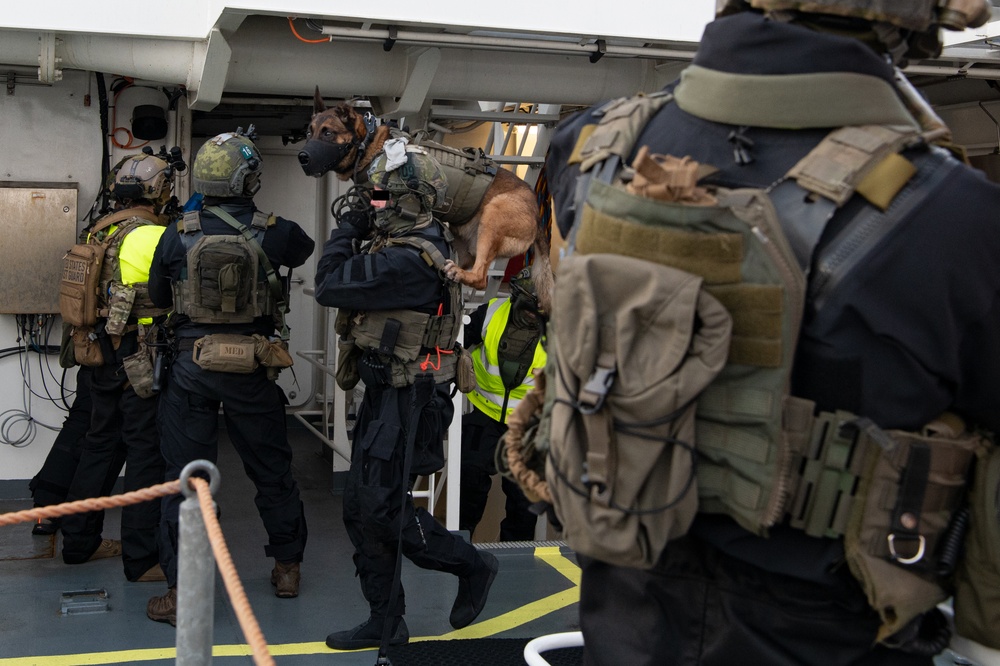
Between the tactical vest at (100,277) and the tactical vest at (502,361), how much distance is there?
1.91 meters

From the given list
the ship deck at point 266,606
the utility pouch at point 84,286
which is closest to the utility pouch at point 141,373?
the utility pouch at point 84,286

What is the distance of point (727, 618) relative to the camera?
1.92 m

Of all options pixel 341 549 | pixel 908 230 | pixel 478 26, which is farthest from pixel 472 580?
pixel 908 230

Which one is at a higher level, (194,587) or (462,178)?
(462,178)

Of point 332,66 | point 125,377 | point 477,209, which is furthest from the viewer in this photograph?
point 332,66

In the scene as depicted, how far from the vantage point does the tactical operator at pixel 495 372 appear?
20.0 ft

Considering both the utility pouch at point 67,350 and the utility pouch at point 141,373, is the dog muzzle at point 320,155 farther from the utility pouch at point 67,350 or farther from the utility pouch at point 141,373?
the utility pouch at point 67,350

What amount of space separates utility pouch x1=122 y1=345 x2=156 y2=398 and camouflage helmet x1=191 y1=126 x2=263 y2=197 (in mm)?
975

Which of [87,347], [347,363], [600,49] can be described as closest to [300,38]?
[600,49]

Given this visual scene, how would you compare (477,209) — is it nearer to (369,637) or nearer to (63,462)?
(369,637)

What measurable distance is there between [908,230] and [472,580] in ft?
11.2

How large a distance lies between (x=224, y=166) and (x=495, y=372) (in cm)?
214

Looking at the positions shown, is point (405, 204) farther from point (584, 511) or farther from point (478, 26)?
point (584, 511)

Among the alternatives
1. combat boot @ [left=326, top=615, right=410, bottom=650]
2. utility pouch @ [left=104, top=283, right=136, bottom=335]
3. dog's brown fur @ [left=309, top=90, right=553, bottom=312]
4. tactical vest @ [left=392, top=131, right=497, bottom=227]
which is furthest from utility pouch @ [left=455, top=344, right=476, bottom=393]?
utility pouch @ [left=104, top=283, right=136, bottom=335]
